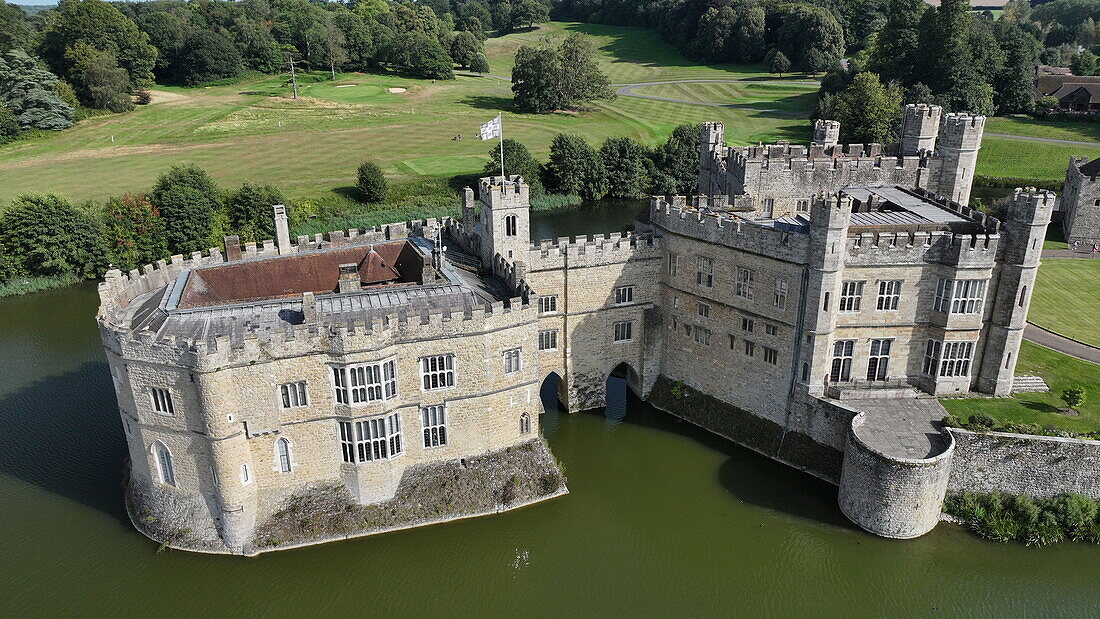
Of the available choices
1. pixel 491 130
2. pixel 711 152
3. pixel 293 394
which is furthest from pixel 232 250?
pixel 711 152

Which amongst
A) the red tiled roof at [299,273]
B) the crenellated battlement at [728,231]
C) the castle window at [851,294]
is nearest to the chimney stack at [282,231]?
the red tiled roof at [299,273]

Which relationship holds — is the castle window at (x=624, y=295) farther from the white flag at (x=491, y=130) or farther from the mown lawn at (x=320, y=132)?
the mown lawn at (x=320, y=132)

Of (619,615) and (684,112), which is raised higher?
(684,112)

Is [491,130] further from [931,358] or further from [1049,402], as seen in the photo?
[1049,402]

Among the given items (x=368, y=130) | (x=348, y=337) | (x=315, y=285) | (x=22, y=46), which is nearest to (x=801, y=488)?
(x=348, y=337)

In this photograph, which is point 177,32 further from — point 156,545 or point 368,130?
point 156,545
